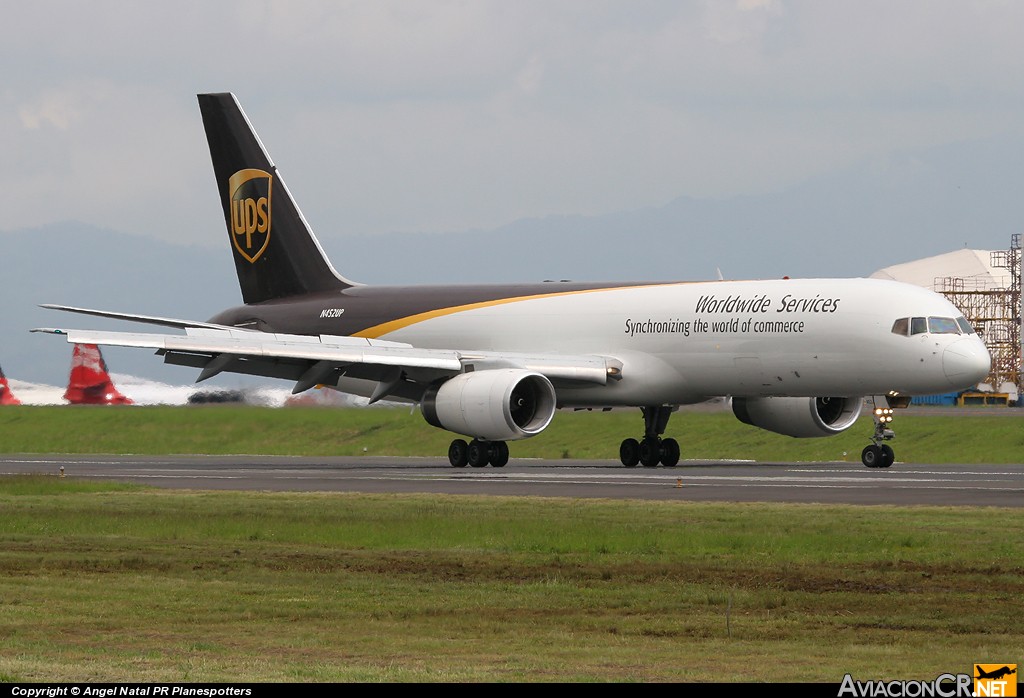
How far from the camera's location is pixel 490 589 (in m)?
17.0

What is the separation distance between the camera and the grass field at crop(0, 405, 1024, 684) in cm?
1257

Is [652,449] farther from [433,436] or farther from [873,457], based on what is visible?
[433,436]

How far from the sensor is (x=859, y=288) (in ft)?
133

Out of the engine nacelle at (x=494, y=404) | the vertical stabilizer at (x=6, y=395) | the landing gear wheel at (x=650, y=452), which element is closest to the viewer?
the engine nacelle at (x=494, y=404)

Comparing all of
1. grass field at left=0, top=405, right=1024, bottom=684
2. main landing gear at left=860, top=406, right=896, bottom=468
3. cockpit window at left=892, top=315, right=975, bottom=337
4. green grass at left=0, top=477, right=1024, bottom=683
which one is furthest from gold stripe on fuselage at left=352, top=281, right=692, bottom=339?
green grass at left=0, top=477, right=1024, bottom=683

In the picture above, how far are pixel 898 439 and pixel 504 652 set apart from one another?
4141 cm

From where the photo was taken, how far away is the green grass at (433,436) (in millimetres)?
51656

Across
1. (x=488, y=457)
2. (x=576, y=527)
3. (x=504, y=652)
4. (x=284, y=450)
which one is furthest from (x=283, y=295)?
(x=504, y=652)

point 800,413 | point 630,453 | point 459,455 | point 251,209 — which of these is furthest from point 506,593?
point 251,209

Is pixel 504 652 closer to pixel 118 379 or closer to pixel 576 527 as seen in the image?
pixel 576 527

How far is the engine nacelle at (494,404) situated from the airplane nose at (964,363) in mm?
9241

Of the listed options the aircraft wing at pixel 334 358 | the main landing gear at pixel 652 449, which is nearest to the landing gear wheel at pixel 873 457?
the main landing gear at pixel 652 449

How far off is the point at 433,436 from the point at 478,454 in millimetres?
16857

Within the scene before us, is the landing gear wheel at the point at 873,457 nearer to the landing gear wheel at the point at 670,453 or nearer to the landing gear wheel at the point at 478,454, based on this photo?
the landing gear wheel at the point at 670,453
